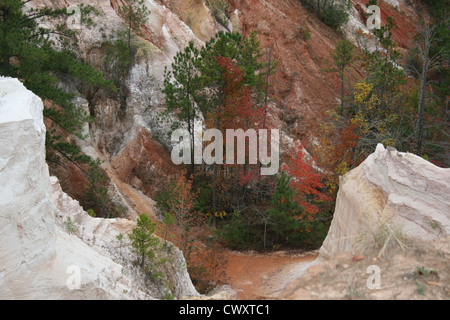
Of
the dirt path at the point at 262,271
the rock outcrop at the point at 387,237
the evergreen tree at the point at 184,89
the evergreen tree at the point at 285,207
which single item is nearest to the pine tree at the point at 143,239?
the rock outcrop at the point at 387,237

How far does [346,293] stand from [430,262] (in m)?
1.64

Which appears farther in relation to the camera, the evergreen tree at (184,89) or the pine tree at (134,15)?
the pine tree at (134,15)

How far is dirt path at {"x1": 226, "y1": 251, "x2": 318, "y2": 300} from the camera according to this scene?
51.4 feet

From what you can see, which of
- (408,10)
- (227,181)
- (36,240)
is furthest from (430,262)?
(408,10)

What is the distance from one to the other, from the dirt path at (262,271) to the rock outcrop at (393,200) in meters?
6.74

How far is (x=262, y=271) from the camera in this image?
58.9 feet

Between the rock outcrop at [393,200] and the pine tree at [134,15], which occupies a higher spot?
the pine tree at [134,15]

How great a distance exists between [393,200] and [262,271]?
1144 cm

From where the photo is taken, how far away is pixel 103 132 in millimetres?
23734

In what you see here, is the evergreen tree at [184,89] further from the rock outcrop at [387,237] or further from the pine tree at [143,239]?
the rock outcrop at [387,237]

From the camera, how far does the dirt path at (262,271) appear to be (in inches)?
616

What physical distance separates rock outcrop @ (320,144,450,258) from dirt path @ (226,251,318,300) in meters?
6.74

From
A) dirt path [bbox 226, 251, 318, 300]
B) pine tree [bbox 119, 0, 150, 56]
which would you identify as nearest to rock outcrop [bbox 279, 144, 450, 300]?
dirt path [bbox 226, 251, 318, 300]

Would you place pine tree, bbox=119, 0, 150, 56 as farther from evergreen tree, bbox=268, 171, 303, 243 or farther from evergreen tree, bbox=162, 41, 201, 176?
evergreen tree, bbox=268, 171, 303, 243
